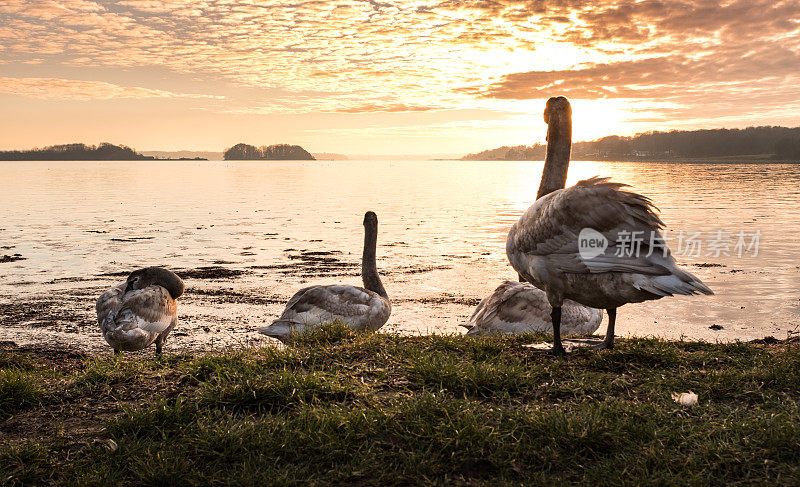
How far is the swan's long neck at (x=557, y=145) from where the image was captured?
373 inches

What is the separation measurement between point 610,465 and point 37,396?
19.4 ft

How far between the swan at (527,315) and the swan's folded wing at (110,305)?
690 centimetres

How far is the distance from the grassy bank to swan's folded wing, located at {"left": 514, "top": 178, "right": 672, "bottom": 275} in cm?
128

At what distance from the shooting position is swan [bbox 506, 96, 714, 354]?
6.52 m

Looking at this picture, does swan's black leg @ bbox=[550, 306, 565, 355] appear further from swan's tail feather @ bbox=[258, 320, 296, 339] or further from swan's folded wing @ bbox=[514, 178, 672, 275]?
swan's tail feather @ bbox=[258, 320, 296, 339]

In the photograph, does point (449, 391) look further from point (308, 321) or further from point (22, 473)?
point (308, 321)

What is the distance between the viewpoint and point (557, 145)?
9.59m

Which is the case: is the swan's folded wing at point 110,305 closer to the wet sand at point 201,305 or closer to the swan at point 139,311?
the swan at point 139,311

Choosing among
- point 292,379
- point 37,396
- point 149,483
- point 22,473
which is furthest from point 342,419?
point 37,396

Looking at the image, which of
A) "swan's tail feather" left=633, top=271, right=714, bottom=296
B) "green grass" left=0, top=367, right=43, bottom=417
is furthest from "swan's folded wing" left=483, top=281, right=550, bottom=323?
"green grass" left=0, top=367, right=43, bottom=417

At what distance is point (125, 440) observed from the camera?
510cm

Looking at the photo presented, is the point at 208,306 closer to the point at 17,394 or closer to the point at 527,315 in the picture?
the point at 527,315

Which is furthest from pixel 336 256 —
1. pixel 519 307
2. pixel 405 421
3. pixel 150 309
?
pixel 405 421

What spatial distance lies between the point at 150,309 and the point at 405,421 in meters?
7.93
